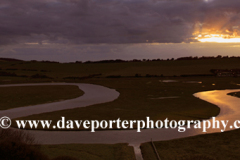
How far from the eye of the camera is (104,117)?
846 inches

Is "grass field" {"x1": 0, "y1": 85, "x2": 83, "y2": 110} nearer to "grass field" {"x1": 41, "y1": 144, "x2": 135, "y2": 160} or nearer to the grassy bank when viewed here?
"grass field" {"x1": 41, "y1": 144, "x2": 135, "y2": 160}

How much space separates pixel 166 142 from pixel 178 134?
250 centimetres

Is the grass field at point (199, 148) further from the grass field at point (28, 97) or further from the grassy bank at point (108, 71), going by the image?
the grassy bank at point (108, 71)

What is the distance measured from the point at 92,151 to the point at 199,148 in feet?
19.5

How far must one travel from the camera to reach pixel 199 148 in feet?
42.8

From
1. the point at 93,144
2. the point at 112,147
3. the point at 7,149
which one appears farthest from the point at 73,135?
the point at 7,149

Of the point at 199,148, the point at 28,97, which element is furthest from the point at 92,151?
the point at 28,97

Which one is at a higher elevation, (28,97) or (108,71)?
(108,71)

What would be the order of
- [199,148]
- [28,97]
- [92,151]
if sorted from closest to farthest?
[92,151], [199,148], [28,97]

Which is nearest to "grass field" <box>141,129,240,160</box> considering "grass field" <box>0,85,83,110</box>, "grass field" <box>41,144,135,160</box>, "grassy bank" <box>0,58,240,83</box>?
"grass field" <box>41,144,135,160</box>

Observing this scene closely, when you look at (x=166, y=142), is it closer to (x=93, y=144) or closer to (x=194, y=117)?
(x=93, y=144)

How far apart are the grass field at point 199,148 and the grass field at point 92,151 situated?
1.06m

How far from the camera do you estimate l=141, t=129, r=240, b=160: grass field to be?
11820 millimetres

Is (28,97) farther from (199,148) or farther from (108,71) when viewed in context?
(108,71)
